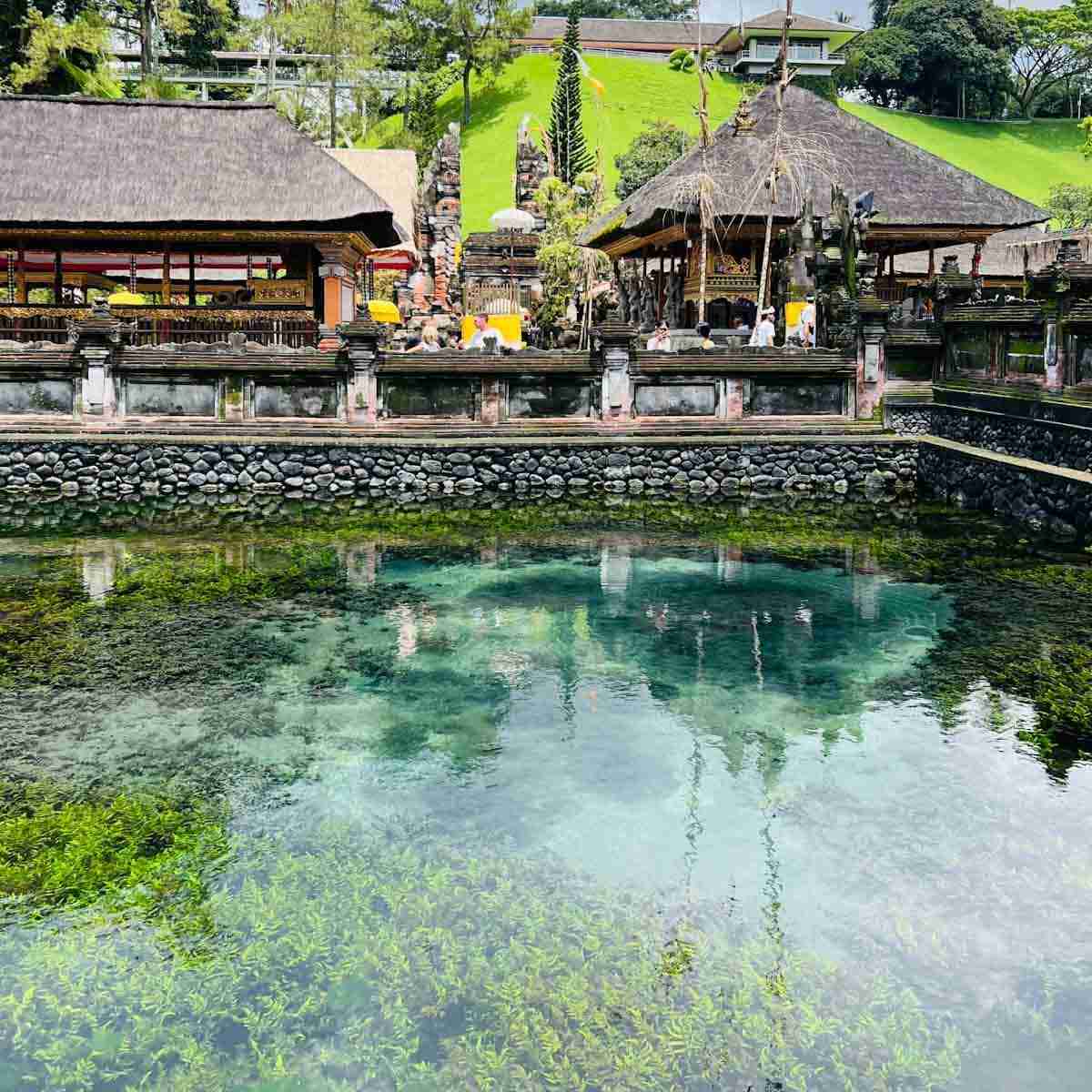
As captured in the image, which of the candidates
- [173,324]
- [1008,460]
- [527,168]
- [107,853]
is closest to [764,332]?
[1008,460]

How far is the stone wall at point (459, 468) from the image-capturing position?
18.4m

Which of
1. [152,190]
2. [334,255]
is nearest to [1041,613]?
[334,255]

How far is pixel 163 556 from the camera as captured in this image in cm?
1375

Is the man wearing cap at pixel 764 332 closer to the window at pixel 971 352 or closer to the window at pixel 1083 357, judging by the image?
the window at pixel 971 352

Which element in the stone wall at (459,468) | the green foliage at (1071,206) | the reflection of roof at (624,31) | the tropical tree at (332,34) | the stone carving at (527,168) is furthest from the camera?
the reflection of roof at (624,31)

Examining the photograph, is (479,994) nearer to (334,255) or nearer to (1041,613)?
(1041,613)

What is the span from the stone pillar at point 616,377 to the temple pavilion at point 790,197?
931 centimetres

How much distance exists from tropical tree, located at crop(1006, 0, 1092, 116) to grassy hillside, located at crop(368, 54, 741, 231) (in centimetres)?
2111

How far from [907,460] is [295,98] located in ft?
153

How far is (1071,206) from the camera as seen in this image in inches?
2411

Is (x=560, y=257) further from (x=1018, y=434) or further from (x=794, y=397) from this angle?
(x=1018, y=434)

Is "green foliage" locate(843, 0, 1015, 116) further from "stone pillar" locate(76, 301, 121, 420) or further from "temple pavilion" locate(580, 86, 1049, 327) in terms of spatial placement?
"stone pillar" locate(76, 301, 121, 420)

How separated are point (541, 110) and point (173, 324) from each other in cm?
5694

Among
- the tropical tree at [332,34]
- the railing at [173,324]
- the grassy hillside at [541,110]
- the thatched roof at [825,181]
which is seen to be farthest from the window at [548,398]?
the grassy hillside at [541,110]
